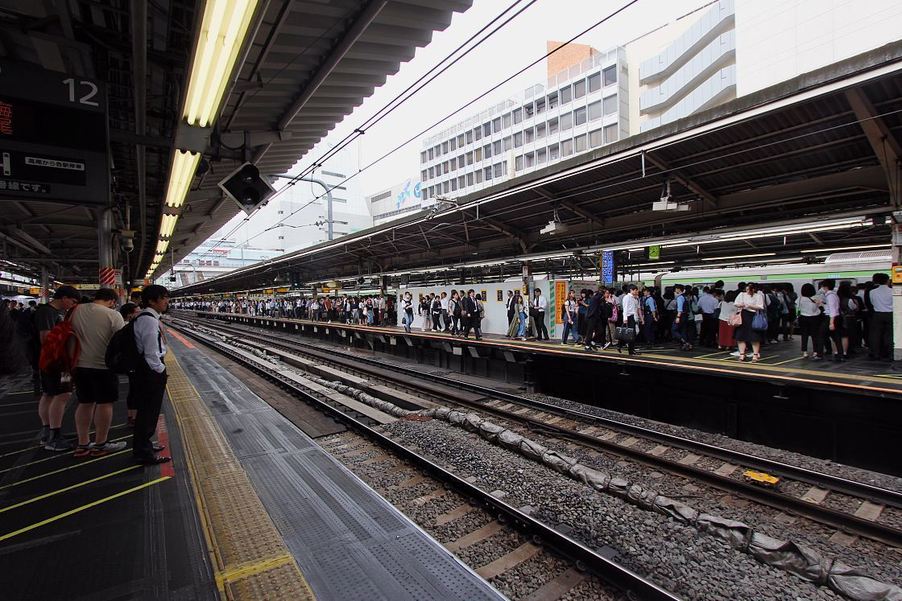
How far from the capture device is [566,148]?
50.7m

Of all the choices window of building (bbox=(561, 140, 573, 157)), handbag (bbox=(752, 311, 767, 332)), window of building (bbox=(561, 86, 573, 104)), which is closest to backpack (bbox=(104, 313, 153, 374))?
handbag (bbox=(752, 311, 767, 332))

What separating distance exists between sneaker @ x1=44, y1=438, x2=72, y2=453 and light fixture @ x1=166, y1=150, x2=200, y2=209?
145 inches

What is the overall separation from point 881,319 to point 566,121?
4739cm

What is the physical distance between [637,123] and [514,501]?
52250mm

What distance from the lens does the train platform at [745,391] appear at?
5.87 meters

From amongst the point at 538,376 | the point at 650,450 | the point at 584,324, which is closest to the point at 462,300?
the point at 584,324

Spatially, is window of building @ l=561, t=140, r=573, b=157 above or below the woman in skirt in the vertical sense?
above

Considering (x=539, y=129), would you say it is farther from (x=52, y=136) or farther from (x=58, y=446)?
(x=58, y=446)

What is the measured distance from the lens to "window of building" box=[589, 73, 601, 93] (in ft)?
158

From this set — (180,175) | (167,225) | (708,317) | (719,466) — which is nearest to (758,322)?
(708,317)

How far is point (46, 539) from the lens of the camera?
3.11 metres

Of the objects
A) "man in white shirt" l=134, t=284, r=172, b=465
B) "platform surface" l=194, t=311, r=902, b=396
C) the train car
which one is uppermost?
the train car

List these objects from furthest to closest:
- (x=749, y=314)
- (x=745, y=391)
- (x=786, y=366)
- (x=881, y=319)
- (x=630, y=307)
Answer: (x=630, y=307) → (x=749, y=314) → (x=881, y=319) → (x=786, y=366) → (x=745, y=391)

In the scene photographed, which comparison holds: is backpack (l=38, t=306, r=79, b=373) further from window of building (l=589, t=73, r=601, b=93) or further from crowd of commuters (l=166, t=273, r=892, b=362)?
window of building (l=589, t=73, r=601, b=93)
